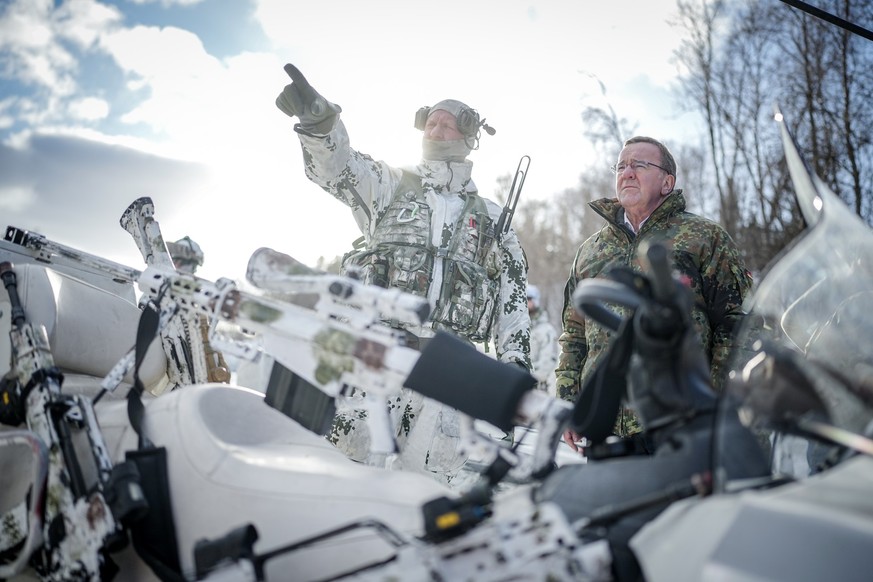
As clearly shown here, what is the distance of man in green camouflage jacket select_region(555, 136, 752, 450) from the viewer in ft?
10.1

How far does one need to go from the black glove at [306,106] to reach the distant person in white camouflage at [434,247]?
40mm

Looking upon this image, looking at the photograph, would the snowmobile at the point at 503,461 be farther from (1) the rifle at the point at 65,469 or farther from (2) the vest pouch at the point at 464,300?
(2) the vest pouch at the point at 464,300

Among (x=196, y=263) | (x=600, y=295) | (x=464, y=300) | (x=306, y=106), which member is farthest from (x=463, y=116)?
(x=600, y=295)

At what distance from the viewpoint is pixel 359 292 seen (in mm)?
1665

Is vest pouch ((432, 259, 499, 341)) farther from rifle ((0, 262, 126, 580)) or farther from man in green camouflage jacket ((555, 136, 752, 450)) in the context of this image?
rifle ((0, 262, 126, 580))

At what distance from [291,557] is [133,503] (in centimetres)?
47

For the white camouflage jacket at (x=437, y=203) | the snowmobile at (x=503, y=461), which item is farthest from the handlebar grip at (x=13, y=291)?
the white camouflage jacket at (x=437, y=203)

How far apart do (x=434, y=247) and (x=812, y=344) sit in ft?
8.56

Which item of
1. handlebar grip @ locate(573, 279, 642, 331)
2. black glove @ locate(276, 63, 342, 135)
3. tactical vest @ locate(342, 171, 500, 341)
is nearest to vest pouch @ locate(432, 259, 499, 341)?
tactical vest @ locate(342, 171, 500, 341)

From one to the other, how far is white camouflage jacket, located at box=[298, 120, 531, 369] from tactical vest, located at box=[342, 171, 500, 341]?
5 centimetres

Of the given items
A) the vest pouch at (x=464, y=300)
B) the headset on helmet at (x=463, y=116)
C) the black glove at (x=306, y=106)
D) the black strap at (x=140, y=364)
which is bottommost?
the black strap at (x=140, y=364)

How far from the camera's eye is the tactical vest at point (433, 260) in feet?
12.2

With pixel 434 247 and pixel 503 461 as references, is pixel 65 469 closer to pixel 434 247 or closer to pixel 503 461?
pixel 503 461

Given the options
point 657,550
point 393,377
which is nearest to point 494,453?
point 393,377
